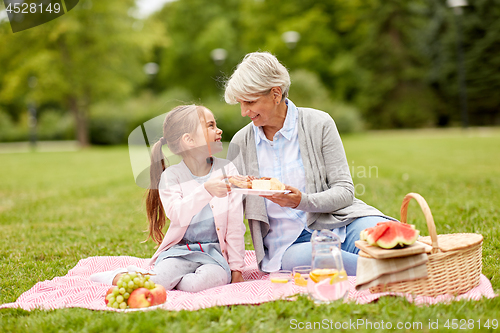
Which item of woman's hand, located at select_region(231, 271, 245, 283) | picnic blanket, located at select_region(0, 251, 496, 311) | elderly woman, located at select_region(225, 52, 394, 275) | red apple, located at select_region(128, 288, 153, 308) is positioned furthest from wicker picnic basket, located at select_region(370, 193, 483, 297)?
red apple, located at select_region(128, 288, 153, 308)

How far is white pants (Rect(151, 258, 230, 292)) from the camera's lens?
3305mm

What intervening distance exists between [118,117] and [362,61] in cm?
1940

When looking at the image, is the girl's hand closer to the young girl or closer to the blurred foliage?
the young girl

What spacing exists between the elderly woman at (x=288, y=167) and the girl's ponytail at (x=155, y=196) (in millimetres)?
546

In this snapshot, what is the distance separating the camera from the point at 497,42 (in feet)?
105

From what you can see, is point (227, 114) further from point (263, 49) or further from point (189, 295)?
point (189, 295)

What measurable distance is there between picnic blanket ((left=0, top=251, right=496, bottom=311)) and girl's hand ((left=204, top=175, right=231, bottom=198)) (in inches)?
26.4

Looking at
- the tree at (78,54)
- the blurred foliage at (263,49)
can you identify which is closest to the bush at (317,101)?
the blurred foliage at (263,49)

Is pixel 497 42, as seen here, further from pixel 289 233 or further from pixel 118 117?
pixel 289 233

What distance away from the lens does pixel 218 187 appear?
3.14 metres

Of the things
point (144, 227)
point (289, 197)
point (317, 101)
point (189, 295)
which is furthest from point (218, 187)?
point (317, 101)

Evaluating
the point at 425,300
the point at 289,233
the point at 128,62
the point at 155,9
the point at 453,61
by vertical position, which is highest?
the point at 155,9

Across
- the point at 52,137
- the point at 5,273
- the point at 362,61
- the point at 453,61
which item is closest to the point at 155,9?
the point at 52,137

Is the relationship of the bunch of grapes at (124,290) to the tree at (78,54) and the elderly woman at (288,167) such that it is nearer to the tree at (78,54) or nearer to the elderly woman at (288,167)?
the elderly woman at (288,167)
